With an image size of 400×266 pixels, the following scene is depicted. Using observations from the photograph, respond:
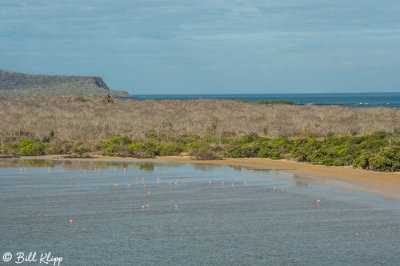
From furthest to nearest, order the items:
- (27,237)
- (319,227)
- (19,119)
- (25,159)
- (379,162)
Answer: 1. (19,119)
2. (25,159)
3. (379,162)
4. (319,227)
5. (27,237)

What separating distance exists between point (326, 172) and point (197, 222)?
1283 centimetres

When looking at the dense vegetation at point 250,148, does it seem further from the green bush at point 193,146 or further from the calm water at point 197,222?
the calm water at point 197,222

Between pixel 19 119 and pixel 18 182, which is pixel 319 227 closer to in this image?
pixel 18 182

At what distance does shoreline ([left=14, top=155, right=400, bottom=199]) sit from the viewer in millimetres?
21938

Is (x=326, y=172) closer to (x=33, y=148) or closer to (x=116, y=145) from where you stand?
(x=116, y=145)

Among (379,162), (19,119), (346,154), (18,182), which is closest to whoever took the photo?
(18,182)

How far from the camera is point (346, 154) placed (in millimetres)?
29688

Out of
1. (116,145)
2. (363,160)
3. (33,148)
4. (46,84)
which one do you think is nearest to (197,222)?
(363,160)

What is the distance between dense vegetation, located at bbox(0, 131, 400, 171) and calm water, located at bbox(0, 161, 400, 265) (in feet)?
17.1

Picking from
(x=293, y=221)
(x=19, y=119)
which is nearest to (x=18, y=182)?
(x=293, y=221)

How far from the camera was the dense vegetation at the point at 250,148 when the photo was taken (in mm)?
29094

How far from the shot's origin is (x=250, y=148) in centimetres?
3409

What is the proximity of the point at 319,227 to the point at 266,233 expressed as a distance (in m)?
1.81

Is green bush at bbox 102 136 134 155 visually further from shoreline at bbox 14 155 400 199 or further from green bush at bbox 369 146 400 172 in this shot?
green bush at bbox 369 146 400 172
